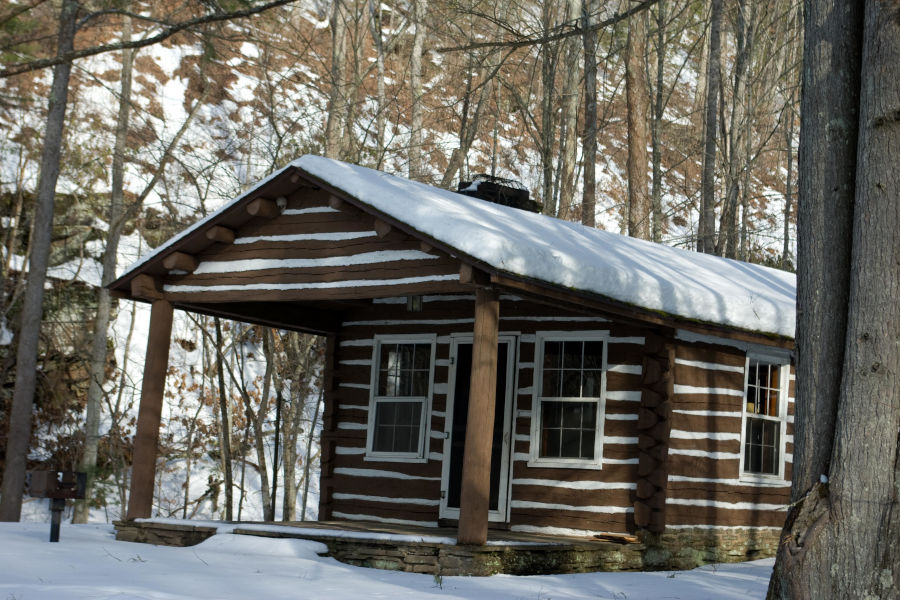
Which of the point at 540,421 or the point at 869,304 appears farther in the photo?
the point at 540,421

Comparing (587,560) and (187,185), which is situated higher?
(187,185)

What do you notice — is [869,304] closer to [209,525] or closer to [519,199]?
[209,525]

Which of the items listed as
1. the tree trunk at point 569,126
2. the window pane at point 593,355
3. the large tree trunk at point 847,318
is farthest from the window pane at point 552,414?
the tree trunk at point 569,126

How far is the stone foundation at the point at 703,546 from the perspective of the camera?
36.7 feet

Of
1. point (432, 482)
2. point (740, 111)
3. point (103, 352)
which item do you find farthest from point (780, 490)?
point (740, 111)

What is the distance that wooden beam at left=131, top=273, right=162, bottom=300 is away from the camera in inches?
483

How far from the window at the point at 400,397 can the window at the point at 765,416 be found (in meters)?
4.09

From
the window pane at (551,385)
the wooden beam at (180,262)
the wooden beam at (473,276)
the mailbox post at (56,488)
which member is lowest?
the mailbox post at (56,488)

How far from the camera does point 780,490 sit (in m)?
13.0

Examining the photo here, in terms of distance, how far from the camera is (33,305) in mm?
17766

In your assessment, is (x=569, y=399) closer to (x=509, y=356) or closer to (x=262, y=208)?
(x=509, y=356)

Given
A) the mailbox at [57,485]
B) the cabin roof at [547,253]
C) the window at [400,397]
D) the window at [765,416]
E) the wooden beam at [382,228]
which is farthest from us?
→ the window at [400,397]

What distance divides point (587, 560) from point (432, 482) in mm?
2891

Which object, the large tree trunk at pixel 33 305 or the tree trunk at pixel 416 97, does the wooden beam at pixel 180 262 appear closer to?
the large tree trunk at pixel 33 305
